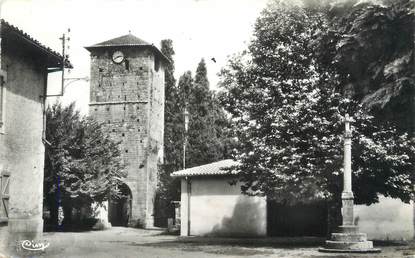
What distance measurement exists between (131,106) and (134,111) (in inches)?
19.4

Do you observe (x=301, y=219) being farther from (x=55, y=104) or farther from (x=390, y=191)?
(x=55, y=104)

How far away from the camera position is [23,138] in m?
19.4

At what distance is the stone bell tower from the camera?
44.3 m

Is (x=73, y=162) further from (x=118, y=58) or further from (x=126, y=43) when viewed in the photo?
(x=126, y=43)

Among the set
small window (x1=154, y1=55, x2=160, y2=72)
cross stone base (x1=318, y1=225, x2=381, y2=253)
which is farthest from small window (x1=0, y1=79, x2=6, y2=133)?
small window (x1=154, y1=55, x2=160, y2=72)

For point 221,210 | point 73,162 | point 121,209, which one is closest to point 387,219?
point 221,210

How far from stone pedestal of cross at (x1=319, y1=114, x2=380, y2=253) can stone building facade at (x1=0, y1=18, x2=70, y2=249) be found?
989 cm

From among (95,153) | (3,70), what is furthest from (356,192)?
(95,153)

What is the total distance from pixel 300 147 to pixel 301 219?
1015 centimetres

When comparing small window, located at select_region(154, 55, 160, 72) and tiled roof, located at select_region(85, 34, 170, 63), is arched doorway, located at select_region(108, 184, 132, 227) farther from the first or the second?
tiled roof, located at select_region(85, 34, 170, 63)

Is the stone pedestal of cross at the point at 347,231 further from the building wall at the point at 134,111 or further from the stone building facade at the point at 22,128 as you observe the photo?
the building wall at the point at 134,111

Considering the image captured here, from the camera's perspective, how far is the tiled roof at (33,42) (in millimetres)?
16777

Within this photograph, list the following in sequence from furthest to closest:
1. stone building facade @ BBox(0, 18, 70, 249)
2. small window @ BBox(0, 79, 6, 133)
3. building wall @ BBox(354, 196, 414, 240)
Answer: building wall @ BBox(354, 196, 414, 240) < stone building facade @ BBox(0, 18, 70, 249) < small window @ BBox(0, 79, 6, 133)

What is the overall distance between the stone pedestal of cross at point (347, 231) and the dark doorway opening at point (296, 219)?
32.8 feet
